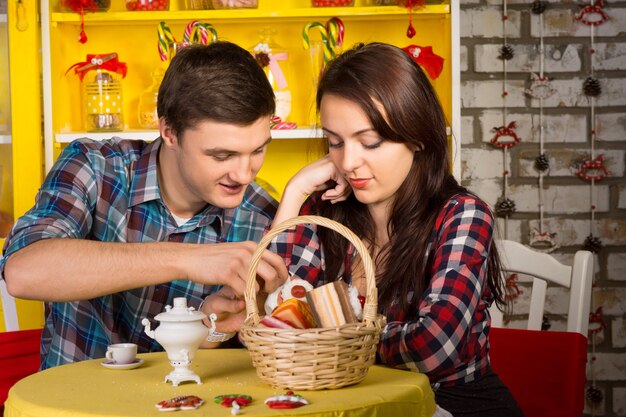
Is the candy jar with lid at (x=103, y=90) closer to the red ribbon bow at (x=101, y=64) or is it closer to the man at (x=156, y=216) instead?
the red ribbon bow at (x=101, y=64)

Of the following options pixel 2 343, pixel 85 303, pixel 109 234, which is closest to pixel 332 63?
pixel 109 234

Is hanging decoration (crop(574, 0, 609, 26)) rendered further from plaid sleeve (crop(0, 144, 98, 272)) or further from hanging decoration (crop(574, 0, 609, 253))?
plaid sleeve (crop(0, 144, 98, 272))

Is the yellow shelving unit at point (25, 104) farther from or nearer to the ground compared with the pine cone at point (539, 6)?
nearer to the ground

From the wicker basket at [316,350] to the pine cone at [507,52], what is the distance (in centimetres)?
212

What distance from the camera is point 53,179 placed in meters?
1.93

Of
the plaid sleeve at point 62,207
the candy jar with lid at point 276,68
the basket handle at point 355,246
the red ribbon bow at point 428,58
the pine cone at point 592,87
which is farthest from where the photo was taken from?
the pine cone at point 592,87

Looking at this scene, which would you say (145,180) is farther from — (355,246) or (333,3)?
(333,3)

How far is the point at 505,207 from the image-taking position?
334cm

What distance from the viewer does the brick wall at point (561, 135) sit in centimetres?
331

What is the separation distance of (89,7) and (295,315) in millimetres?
1856

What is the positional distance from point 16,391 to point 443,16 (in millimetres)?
1962

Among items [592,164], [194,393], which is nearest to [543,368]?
[194,393]

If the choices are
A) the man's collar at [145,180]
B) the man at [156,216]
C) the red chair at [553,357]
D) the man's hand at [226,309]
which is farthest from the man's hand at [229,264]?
the red chair at [553,357]

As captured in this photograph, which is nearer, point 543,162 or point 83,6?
point 83,6
